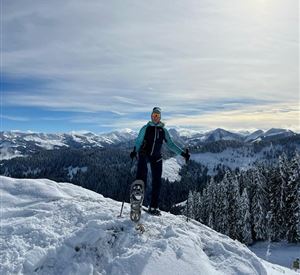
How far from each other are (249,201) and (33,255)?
5574cm

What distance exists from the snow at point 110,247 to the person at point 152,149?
3.39 feet

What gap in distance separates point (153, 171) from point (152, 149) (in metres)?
0.73

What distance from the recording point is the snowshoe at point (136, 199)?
32.0 feet

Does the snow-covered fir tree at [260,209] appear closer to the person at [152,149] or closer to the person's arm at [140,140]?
the person at [152,149]

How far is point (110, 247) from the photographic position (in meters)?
8.50

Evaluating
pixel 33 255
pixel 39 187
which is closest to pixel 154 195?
pixel 33 255

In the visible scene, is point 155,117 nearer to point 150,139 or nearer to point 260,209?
point 150,139

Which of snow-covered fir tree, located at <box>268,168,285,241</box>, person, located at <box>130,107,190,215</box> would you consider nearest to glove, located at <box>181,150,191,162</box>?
person, located at <box>130,107,190,215</box>

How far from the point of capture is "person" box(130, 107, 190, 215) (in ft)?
35.7

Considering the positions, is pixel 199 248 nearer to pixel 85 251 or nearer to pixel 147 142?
pixel 85 251

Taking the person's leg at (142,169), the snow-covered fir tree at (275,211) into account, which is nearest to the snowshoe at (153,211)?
the person's leg at (142,169)

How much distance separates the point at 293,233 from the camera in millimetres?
51875

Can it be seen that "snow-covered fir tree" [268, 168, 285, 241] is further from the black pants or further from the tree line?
the black pants

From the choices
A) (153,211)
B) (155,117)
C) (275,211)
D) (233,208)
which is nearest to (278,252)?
(275,211)
